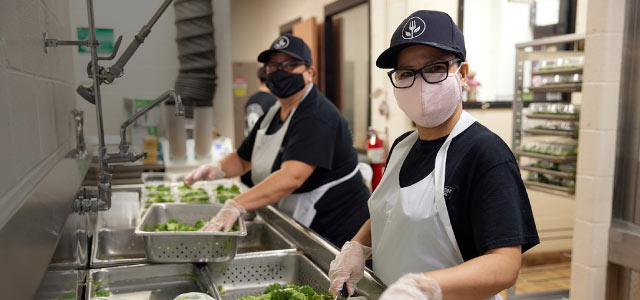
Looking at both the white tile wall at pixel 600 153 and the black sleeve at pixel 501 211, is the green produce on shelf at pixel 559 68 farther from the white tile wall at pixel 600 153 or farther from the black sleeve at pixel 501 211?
the black sleeve at pixel 501 211

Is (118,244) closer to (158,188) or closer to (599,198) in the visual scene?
(158,188)

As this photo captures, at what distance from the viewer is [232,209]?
1968 millimetres

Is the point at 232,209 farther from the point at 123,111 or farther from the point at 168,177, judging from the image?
the point at 123,111

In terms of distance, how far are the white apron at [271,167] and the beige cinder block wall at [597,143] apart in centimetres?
129

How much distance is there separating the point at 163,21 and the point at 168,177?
5.28ft

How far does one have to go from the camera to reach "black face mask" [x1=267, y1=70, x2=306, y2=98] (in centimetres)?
242

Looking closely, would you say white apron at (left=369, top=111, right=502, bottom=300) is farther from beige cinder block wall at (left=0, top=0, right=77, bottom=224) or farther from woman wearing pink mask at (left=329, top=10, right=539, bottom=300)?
beige cinder block wall at (left=0, top=0, right=77, bottom=224)

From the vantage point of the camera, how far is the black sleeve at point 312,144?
7.17ft

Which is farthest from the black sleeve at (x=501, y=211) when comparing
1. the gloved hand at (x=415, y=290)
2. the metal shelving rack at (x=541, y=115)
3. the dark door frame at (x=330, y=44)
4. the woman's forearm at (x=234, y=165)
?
the dark door frame at (x=330, y=44)

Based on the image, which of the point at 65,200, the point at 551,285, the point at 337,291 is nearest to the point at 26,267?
the point at 65,200

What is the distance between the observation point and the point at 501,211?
112 cm

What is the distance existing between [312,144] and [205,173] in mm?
872

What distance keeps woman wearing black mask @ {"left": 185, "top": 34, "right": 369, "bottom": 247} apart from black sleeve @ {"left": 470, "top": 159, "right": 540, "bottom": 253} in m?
1.10

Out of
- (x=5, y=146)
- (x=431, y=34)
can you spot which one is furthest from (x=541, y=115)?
(x=5, y=146)
